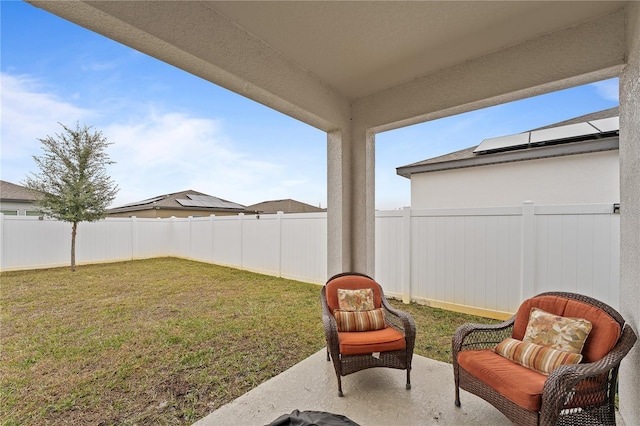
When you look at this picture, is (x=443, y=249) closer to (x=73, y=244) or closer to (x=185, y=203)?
(x=73, y=244)

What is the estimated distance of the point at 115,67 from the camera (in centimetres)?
414

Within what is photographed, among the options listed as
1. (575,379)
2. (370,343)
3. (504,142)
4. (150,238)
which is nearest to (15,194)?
(150,238)

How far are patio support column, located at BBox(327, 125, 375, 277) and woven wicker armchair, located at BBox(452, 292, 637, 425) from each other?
1504 mm

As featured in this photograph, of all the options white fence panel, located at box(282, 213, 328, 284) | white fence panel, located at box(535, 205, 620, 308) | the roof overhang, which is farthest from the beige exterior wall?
white fence panel, located at box(282, 213, 328, 284)

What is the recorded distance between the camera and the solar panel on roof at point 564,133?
459cm

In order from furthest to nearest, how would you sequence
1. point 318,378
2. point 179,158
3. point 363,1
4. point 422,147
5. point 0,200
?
point 179,158, point 0,200, point 422,147, point 318,378, point 363,1

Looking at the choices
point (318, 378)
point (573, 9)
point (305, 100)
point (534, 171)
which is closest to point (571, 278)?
point (534, 171)

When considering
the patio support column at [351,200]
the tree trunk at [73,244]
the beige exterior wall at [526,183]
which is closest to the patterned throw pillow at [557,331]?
the patio support column at [351,200]

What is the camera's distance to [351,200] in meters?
3.35

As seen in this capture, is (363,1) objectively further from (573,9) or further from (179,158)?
(179,158)

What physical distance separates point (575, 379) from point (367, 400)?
1.36 meters

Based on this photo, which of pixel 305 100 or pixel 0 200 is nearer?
pixel 305 100

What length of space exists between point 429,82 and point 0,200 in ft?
30.1

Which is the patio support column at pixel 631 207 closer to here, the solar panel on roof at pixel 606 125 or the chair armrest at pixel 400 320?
the chair armrest at pixel 400 320
